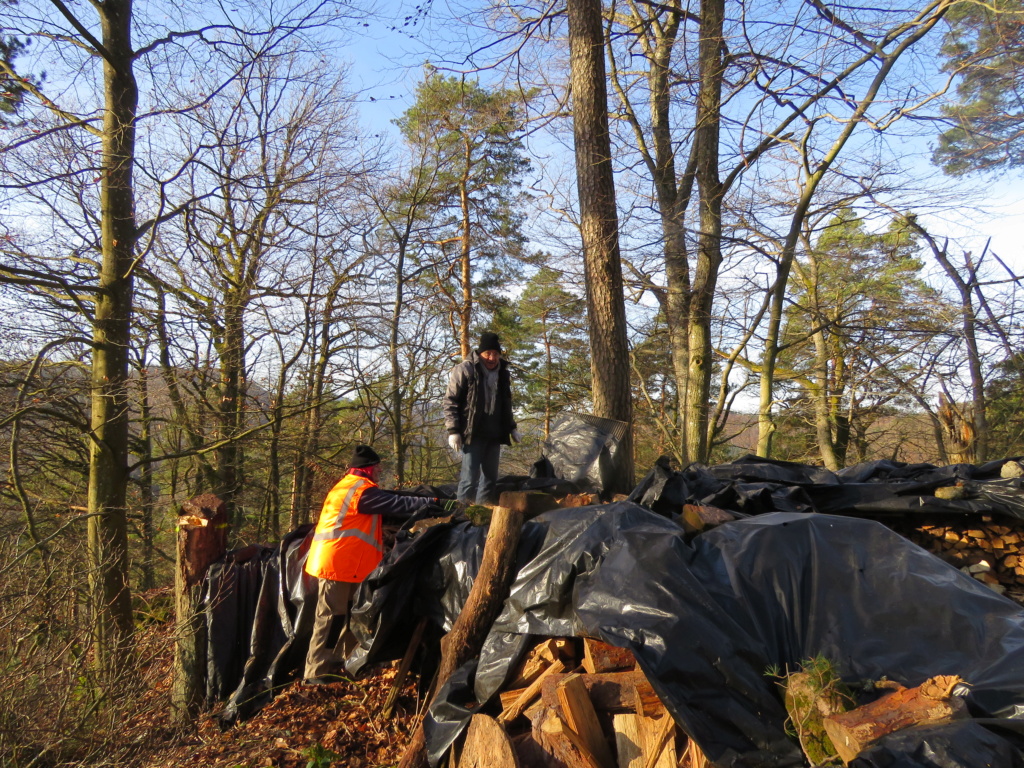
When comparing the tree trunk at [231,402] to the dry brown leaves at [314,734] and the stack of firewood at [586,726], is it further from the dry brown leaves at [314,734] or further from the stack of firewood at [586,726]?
the stack of firewood at [586,726]

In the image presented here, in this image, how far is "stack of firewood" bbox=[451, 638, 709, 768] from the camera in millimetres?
2656

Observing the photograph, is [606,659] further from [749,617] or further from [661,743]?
[749,617]

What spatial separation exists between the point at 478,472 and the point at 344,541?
165 cm

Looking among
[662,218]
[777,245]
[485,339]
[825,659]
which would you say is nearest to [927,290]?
[777,245]

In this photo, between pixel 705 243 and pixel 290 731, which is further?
pixel 705 243

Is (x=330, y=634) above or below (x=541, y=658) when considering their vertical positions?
below

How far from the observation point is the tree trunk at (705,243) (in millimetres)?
8109

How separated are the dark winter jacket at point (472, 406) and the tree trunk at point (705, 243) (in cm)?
358

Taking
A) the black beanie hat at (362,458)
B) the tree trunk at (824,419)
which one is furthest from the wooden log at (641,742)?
the tree trunk at (824,419)

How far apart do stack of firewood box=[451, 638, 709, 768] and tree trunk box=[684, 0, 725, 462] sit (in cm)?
587

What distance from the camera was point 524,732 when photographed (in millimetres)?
2982

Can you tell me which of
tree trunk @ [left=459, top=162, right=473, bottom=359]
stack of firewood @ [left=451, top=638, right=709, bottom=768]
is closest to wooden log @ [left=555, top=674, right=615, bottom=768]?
stack of firewood @ [left=451, top=638, right=709, bottom=768]

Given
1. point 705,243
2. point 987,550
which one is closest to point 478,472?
point 987,550

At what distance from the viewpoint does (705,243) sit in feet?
26.9
